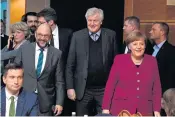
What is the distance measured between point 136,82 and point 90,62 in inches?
35.9

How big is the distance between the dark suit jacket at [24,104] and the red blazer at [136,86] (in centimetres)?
91

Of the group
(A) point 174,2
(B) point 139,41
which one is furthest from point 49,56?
(A) point 174,2

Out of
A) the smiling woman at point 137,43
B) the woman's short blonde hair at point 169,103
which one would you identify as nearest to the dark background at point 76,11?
the smiling woman at point 137,43

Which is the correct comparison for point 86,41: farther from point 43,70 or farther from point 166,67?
point 166,67

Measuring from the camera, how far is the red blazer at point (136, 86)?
4.94m

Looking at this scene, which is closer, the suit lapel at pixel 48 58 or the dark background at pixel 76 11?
the suit lapel at pixel 48 58

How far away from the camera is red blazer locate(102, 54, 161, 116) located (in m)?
4.94

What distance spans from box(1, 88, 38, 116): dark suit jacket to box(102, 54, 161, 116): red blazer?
0.91 m

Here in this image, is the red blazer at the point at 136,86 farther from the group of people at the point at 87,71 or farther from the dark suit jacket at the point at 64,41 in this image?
the dark suit jacket at the point at 64,41

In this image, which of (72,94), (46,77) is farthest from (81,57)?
(46,77)

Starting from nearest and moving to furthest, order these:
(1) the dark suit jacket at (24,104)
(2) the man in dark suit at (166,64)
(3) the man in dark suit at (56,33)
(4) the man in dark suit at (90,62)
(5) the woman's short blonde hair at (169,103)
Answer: (5) the woman's short blonde hair at (169,103) < (1) the dark suit jacket at (24,104) < (4) the man in dark suit at (90,62) < (2) the man in dark suit at (166,64) < (3) the man in dark suit at (56,33)

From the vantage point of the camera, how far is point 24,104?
4488 millimetres

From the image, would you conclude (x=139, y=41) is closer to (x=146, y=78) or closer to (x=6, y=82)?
(x=146, y=78)

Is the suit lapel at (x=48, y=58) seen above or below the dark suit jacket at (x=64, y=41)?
below
